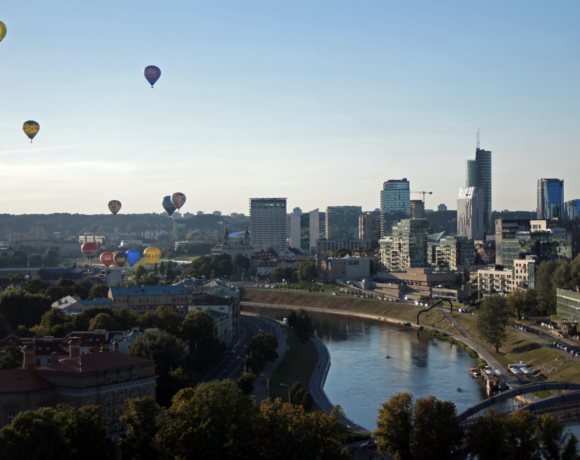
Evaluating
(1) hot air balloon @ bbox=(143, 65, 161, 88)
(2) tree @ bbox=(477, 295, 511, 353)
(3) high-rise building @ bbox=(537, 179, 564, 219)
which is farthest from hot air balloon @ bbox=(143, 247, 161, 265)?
(3) high-rise building @ bbox=(537, 179, 564, 219)

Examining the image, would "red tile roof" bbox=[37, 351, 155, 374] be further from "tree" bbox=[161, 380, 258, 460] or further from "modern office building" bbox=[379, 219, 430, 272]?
"modern office building" bbox=[379, 219, 430, 272]

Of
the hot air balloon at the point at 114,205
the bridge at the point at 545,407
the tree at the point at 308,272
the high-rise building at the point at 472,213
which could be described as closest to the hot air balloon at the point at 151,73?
the bridge at the point at 545,407

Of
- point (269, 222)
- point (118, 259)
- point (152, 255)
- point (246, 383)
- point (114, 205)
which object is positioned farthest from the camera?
point (269, 222)

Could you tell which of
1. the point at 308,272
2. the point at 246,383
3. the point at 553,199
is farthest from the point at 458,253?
the point at 553,199

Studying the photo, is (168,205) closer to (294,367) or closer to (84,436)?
(294,367)

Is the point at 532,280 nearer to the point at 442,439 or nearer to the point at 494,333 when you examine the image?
the point at 494,333

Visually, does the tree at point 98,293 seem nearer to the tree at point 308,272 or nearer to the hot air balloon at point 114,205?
the hot air balloon at point 114,205

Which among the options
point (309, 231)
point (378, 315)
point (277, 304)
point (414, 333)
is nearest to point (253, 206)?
point (309, 231)
